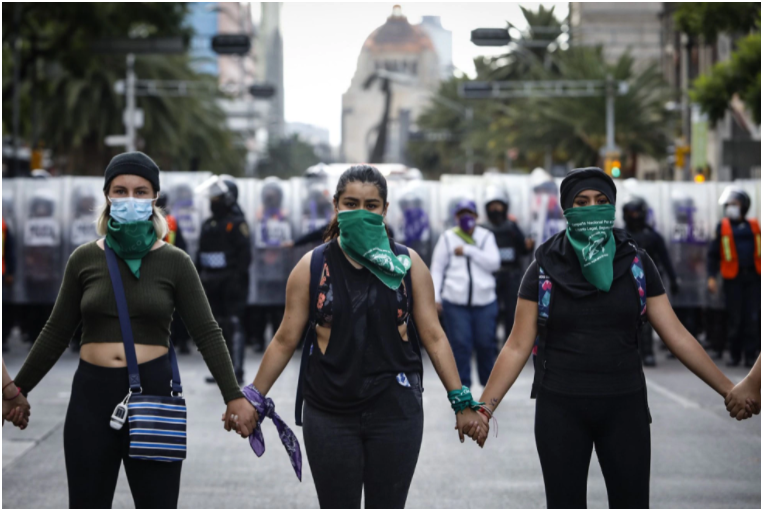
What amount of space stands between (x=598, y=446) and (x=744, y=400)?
2.81 feet

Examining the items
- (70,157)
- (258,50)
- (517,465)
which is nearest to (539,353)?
(517,465)

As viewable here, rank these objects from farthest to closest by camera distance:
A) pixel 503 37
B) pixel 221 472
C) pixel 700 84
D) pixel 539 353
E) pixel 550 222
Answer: pixel 503 37
pixel 700 84
pixel 550 222
pixel 221 472
pixel 539 353

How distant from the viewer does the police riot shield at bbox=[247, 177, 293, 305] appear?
16.2m

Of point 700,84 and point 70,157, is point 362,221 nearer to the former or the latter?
point 700,84

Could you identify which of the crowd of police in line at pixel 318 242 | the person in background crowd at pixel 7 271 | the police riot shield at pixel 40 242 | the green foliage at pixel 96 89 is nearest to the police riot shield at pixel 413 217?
the crowd of police in line at pixel 318 242

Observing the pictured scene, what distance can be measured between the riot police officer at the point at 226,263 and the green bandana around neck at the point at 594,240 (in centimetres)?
734

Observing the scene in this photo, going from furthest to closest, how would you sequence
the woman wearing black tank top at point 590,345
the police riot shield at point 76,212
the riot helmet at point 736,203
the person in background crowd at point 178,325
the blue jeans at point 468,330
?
1. the police riot shield at point 76,212
2. the riot helmet at point 736,203
3. the person in background crowd at point 178,325
4. the blue jeans at point 468,330
5. the woman wearing black tank top at point 590,345

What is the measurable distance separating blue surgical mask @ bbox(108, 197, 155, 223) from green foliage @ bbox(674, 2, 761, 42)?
50.4 ft

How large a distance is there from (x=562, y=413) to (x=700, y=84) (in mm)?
16419

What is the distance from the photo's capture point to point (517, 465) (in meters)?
7.87

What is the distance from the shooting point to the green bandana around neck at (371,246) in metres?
4.29

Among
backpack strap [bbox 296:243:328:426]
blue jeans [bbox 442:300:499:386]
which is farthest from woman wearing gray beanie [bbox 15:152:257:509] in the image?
blue jeans [bbox 442:300:499:386]

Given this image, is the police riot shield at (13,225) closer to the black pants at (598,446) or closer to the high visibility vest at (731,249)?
the high visibility vest at (731,249)

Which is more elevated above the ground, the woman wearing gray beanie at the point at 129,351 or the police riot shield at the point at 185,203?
the police riot shield at the point at 185,203
